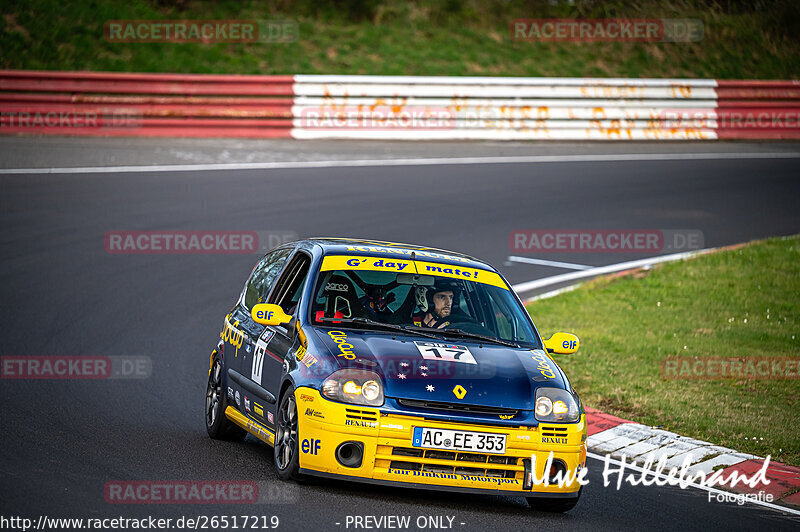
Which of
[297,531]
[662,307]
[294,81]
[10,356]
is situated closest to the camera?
[297,531]

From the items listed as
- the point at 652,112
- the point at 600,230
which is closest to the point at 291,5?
the point at 652,112

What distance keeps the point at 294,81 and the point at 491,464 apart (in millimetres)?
17316

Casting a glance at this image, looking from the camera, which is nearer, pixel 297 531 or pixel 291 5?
pixel 297 531

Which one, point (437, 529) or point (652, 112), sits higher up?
point (652, 112)

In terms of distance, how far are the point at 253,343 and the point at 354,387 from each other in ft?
5.41

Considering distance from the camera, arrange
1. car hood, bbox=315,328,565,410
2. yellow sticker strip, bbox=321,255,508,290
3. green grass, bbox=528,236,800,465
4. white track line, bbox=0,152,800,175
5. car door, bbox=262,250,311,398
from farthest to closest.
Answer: white track line, bbox=0,152,800,175 < green grass, bbox=528,236,800,465 < yellow sticker strip, bbox=321,255,508,290 < car door, bbox=262,250,311,398 < car hood, bbox=315,328,565,410

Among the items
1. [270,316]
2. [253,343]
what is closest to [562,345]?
[270,316]

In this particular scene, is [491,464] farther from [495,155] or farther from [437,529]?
[495,155]

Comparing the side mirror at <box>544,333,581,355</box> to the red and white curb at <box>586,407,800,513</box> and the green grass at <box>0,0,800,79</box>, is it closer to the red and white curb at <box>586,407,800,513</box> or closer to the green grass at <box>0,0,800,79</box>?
the red and white curb at <box>586,407,800,513</box>

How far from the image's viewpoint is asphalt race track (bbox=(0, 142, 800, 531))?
21.9 ft

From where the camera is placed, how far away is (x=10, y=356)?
33.8 feet

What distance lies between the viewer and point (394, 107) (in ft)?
77.6

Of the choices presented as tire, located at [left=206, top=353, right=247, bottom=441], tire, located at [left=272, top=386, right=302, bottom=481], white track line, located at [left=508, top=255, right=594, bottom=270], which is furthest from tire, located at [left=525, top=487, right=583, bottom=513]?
white track line, located at [left=508, top=255, right=594, bottom=270]

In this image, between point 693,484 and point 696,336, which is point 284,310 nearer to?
point 693,484
